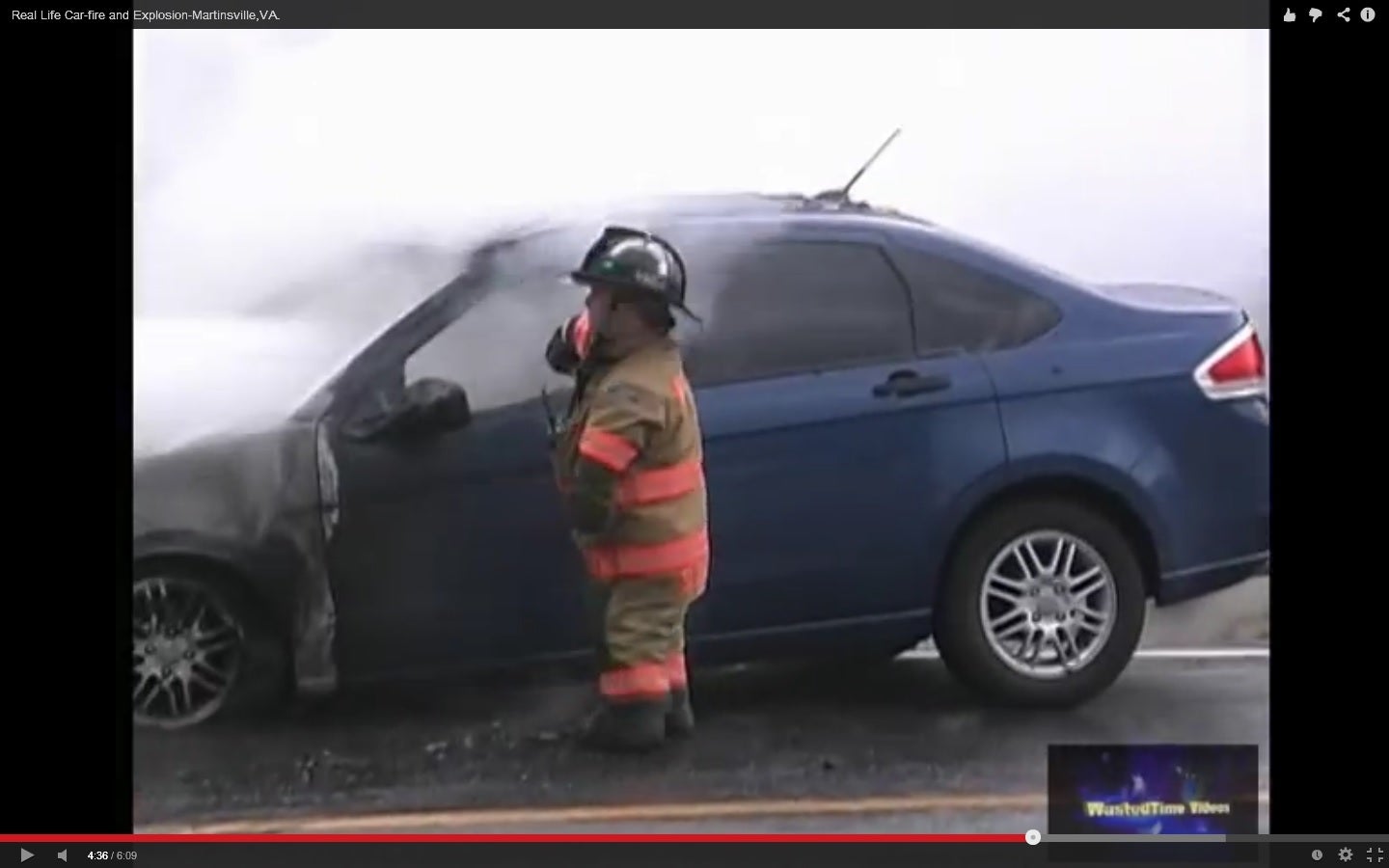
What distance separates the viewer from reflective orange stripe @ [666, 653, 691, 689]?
14.7ft

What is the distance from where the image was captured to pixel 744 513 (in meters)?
4.47

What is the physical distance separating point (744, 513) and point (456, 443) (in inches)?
23.8

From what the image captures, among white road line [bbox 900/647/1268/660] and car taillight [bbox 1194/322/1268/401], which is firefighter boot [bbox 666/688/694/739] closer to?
white road line [bbox 900/647/1268/660]

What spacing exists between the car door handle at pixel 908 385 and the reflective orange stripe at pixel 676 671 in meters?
0.68

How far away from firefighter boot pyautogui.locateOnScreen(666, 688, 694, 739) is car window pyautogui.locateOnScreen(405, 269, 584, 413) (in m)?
0.68

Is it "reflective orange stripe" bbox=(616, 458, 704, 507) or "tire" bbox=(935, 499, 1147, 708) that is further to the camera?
"tire" bbox=(935, 499, 1147, 708)

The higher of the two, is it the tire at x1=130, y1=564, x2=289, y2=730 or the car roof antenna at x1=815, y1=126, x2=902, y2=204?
the car roof antenna at x1=815, y1=126, x2=902, y2=204

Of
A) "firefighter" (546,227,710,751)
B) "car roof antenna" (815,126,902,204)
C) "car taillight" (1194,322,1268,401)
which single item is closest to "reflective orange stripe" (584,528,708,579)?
"firefighter" (546,227,710,751)

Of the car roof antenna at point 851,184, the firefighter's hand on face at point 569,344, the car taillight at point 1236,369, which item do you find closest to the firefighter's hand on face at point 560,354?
the firefighter's hand on face at point 569,344

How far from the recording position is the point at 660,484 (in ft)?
14.5

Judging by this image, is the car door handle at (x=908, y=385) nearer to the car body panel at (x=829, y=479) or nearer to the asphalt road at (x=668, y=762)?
the car body panel at (x=829, y=479)

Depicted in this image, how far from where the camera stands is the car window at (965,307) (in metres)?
4.52

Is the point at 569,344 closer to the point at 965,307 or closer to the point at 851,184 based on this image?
the point at 851,184
